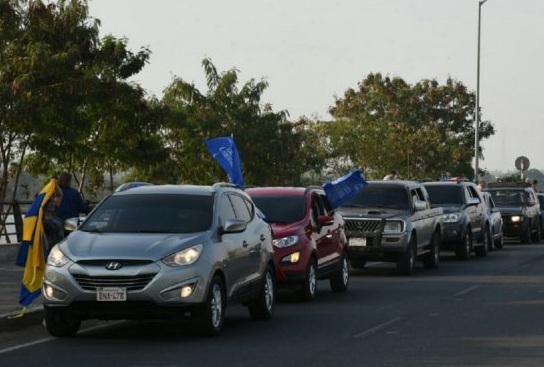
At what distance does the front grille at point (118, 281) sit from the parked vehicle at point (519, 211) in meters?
30.6

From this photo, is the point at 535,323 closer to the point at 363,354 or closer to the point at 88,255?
the point at 363,354

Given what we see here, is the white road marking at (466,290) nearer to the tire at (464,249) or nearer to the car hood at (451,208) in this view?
the tire at (464,249)

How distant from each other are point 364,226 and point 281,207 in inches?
238

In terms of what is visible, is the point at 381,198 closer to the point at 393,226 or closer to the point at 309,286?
the point at 393,226

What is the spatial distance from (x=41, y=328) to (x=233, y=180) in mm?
11378

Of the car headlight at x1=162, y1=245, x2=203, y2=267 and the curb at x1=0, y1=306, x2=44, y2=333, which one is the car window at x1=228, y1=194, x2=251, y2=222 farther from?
the curb at x1=0, y1=306, x2=44, y2=333

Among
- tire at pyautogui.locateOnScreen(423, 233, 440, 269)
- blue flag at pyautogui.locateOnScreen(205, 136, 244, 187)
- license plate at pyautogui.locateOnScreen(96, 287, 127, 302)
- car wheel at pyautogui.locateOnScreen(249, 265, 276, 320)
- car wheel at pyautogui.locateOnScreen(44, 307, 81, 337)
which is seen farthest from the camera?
tire at pyautogui.locateOnScreen(423, 233, 440, 269)

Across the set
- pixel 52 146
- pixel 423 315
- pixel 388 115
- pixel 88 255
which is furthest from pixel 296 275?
pixel 388 115

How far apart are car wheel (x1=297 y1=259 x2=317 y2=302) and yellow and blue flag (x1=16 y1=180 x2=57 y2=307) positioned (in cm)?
471

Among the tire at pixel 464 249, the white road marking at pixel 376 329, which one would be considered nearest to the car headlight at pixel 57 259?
the white road marking at pixel 376 329

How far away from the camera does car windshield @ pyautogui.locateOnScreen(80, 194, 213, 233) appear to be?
15914mm

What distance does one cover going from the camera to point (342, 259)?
2292 centimetres

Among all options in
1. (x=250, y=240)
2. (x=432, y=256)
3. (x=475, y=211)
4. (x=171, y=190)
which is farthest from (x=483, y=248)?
(x=171, y=190)

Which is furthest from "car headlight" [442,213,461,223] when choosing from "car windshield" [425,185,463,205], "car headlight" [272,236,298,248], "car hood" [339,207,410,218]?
"car headlight" [272,236,298,248]
